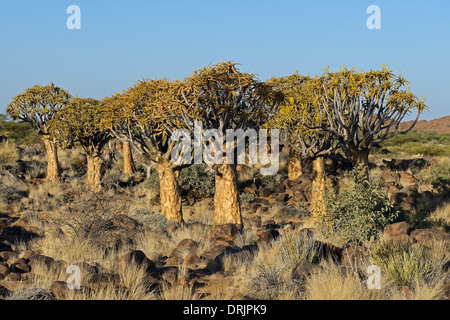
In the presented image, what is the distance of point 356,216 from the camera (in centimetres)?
977

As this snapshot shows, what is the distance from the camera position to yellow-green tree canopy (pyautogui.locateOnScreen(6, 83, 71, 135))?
71.5 ft

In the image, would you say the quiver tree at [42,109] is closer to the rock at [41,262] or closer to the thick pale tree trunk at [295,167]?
the thick pale tree trunk at [295,167]

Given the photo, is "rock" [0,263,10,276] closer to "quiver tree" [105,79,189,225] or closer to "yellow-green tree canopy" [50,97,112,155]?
"quiver tree" [105,79,189,225]

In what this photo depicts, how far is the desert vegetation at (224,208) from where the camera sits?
21.7 feet

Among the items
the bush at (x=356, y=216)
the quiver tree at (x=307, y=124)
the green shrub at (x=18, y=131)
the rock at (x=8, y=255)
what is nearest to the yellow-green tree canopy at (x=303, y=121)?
the quiver tree at (x=307, y=124)

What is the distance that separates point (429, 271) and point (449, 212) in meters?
10.5

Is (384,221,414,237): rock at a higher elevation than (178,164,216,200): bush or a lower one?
lower

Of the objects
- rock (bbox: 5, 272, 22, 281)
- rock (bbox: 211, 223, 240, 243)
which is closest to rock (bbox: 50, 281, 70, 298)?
rock (bbox: 5, 272, 22, 281)

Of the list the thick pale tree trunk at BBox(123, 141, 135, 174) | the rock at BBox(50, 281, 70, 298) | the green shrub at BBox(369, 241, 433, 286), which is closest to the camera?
the rock at BBox(50, 281, 70, 298)

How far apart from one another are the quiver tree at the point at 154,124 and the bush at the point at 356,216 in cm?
444

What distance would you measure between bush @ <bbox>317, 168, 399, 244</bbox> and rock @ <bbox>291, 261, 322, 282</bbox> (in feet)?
8.06
